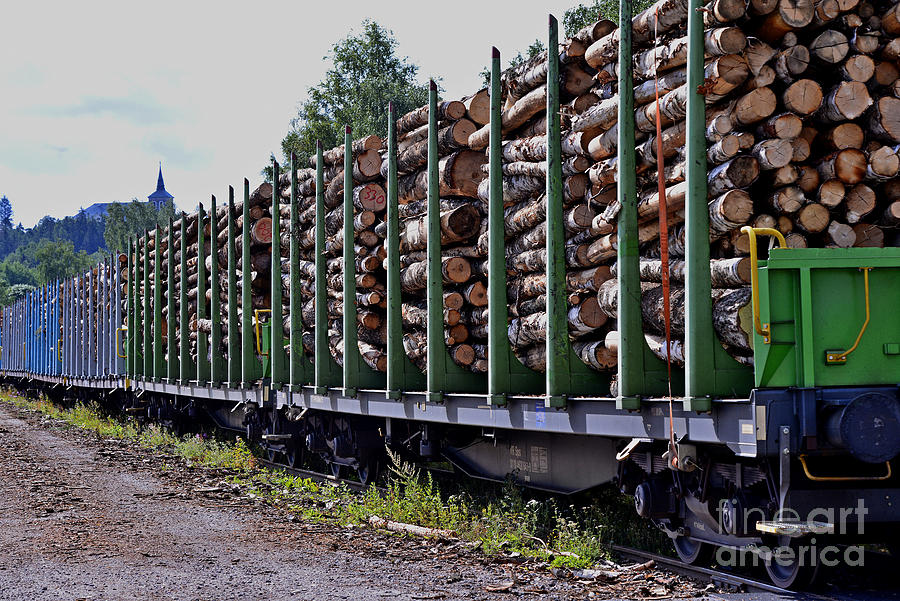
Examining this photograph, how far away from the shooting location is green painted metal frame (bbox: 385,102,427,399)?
971 cm

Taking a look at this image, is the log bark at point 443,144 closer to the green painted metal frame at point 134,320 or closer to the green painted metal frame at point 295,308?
the green painted metal frame at point 295,308

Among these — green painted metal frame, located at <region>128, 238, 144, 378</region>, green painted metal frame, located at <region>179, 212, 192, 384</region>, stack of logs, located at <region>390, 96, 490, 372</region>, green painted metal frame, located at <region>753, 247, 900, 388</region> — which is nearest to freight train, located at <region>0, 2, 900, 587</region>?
green painted metal frame, located at <region>753, 247, 900, 388</region>

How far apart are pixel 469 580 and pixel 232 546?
7.75 feet

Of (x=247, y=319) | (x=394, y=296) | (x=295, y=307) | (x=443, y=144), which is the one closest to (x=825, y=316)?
(x=443, y=144)

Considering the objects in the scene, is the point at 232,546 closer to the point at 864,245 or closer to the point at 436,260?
the point at 436,260

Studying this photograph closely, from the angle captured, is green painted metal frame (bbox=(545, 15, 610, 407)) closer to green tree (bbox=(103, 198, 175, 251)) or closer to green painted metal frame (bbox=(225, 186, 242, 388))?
green painted metal frame (bbox=(225, 186, 242, 388))

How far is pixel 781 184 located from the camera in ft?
20.0

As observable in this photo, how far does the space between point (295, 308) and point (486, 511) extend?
13.8 feet

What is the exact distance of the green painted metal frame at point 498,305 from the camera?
314 inches

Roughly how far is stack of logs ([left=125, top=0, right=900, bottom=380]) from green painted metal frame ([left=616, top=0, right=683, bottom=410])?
13 cm

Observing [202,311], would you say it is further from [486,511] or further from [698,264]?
[698,264]

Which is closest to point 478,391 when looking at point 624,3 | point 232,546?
point 232,546

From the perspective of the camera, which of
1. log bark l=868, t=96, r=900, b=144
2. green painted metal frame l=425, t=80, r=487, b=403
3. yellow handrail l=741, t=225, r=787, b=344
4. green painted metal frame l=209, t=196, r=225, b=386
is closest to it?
yellow handrail l=741, t=225, r=787, b=344

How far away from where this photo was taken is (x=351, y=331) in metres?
10.5
